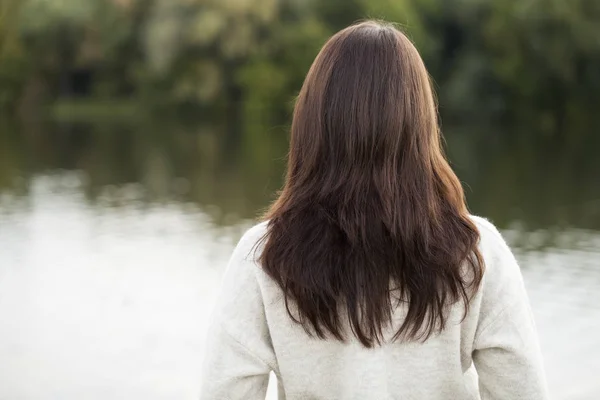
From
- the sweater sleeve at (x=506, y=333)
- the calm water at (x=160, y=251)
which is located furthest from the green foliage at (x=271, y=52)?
the sweater sleeve at (x=506, y=333)

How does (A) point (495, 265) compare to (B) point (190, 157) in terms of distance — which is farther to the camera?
(B) point (190, 157)

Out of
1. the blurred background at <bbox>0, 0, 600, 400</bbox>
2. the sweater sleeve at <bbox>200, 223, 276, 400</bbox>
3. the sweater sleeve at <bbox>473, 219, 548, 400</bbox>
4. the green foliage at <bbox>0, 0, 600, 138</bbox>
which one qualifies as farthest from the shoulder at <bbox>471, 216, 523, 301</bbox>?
the green foliage at <bbox>0, 0, 600, 138</bbox>

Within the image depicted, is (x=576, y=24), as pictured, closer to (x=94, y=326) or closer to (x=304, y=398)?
(x=94, y=326)

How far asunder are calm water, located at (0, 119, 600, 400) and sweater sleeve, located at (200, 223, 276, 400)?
16.4 feet

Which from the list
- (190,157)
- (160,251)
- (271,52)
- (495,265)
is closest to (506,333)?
(495,265)

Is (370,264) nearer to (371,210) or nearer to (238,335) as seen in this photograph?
(371,210)

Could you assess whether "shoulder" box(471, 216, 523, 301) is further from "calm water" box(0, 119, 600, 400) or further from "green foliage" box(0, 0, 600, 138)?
"green foliage" box(0, 0, 600, 138)

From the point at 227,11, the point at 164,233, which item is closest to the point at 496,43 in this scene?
the point at 227,11

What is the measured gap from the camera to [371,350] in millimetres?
1203

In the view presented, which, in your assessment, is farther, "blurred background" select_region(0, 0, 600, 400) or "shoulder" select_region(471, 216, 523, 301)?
"blurred background" select_region(0, 0, 600, 400)

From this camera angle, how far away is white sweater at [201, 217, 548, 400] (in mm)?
1199

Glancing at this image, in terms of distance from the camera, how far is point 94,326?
750 cm

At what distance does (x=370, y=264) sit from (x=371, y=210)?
7 centimetres

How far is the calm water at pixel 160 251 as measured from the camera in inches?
259
